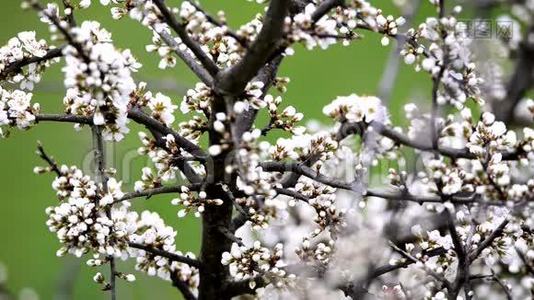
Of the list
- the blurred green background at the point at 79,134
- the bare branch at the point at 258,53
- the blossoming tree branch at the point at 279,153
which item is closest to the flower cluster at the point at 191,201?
the blossoming tree branch at the point at 279,153

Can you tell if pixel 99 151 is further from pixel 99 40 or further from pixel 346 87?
pixel 346 87

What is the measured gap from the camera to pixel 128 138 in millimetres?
3346

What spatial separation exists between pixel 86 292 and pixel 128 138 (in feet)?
2.67

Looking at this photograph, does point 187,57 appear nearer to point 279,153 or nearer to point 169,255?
point 279,153

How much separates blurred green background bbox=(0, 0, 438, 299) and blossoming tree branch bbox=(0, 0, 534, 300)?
4.23 ft

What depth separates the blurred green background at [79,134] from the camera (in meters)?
3.02

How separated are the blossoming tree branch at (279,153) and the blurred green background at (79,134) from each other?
1290 mm

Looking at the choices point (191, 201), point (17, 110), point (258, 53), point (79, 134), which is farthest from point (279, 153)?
point (79, 134)

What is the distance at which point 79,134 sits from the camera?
2766 mm

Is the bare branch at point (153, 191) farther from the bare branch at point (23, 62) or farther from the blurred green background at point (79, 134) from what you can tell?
the blurred green background at point (79, 134)

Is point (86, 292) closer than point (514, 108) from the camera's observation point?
No

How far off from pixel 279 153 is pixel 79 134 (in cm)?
154

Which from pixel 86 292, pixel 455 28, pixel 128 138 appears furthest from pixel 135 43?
pixel 455 28

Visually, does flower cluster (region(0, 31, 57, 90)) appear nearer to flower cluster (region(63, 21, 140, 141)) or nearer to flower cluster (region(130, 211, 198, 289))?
flower cluster (region(63, 21, 140, 141))
